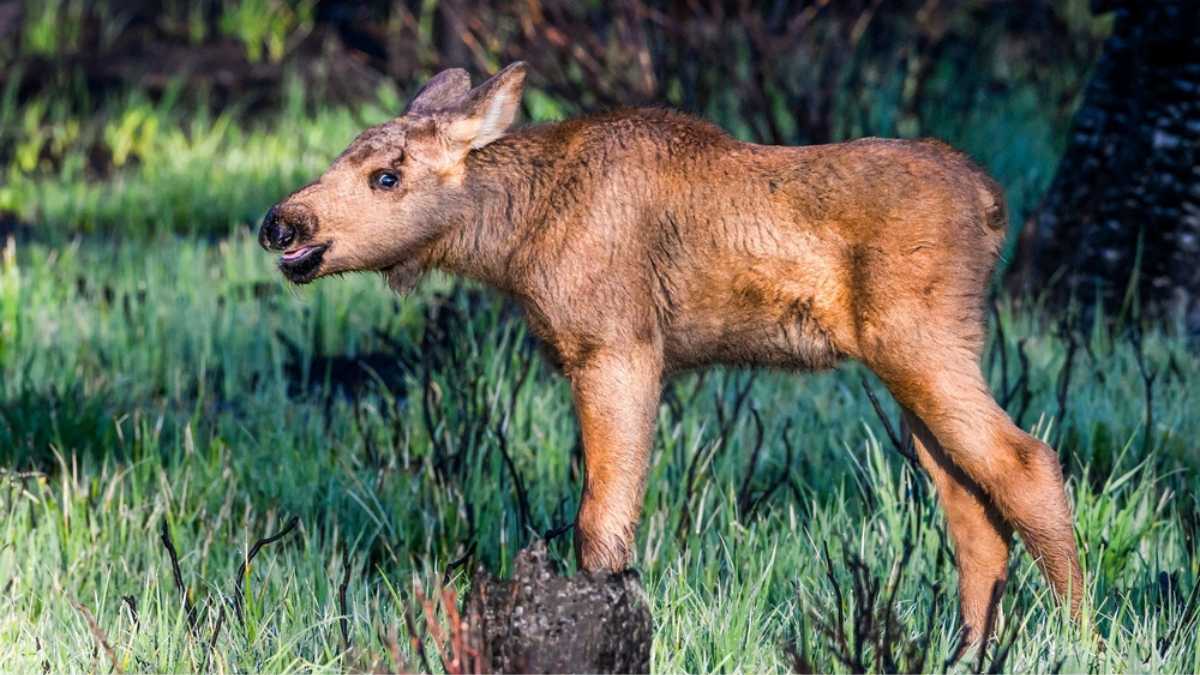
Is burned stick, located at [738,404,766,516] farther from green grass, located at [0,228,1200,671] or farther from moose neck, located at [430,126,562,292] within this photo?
moose neck, located at [430,126,562,292]

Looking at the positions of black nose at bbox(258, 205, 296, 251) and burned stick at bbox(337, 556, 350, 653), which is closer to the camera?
burned stick at bbox(337, 556, 350, 653)

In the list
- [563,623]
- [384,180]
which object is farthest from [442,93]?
[563,623]

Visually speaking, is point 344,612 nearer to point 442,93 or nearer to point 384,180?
point 384,180

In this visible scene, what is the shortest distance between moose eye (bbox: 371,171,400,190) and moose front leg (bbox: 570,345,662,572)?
61cm

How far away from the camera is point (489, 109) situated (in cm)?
406

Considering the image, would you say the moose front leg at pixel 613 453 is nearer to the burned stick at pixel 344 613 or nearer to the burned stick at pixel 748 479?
the burned stick at pixel 344 613

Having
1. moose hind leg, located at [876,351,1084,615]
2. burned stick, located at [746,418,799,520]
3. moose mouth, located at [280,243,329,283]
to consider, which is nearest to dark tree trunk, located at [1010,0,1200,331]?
burned stick, located at [746,418,799,520]

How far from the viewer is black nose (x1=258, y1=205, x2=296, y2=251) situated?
393cm

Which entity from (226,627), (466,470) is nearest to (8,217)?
(466,470)

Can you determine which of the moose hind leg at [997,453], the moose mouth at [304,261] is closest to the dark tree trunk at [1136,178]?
the moose hind leg at [997,453]

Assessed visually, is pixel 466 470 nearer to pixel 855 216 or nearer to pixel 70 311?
pixel 855 216

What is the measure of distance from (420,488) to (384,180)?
52.8 inches

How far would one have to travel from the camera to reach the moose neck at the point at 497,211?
407cm

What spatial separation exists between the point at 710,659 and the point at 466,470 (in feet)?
5.20
